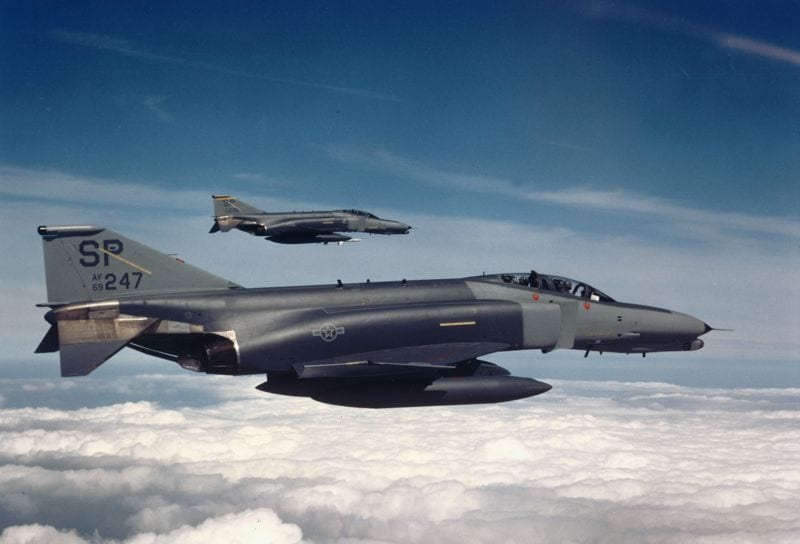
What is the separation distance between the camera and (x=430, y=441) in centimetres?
16812

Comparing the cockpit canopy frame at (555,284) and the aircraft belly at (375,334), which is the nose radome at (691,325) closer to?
the cockpit canopy frame at (555,284)

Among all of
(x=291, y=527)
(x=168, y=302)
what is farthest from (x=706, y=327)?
(x=291, y=527)

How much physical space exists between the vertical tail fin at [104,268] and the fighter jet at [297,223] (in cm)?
1516

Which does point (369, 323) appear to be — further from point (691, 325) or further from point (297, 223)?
point (297, 223)

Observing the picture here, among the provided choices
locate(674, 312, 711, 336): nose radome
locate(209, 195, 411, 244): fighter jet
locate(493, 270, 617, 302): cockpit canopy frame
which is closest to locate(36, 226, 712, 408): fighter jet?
locate(493, 270, 617, 302): cockpit canopy frame

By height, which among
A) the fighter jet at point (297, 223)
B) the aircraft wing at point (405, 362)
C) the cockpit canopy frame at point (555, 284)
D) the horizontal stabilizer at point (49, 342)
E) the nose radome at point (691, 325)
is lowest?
the aircraft wing at point (405, 362)

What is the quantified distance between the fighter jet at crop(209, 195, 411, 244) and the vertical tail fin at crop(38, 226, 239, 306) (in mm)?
15159

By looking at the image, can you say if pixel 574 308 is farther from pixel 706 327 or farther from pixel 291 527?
pixel 291 527

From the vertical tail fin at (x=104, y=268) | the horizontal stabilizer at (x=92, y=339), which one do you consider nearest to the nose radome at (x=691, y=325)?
the vertical tail fin at (x=104, y=268)

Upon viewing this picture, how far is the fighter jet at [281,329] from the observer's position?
16.4 m

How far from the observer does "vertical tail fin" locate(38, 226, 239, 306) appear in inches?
661

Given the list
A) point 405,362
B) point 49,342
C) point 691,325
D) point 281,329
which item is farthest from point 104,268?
point 691,325

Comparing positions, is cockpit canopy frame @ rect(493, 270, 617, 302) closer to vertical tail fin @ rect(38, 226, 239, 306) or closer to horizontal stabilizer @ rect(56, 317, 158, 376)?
vertical tail fin @ rect(38, 226, 239, 306)

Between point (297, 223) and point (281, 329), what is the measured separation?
1702 centimetres
